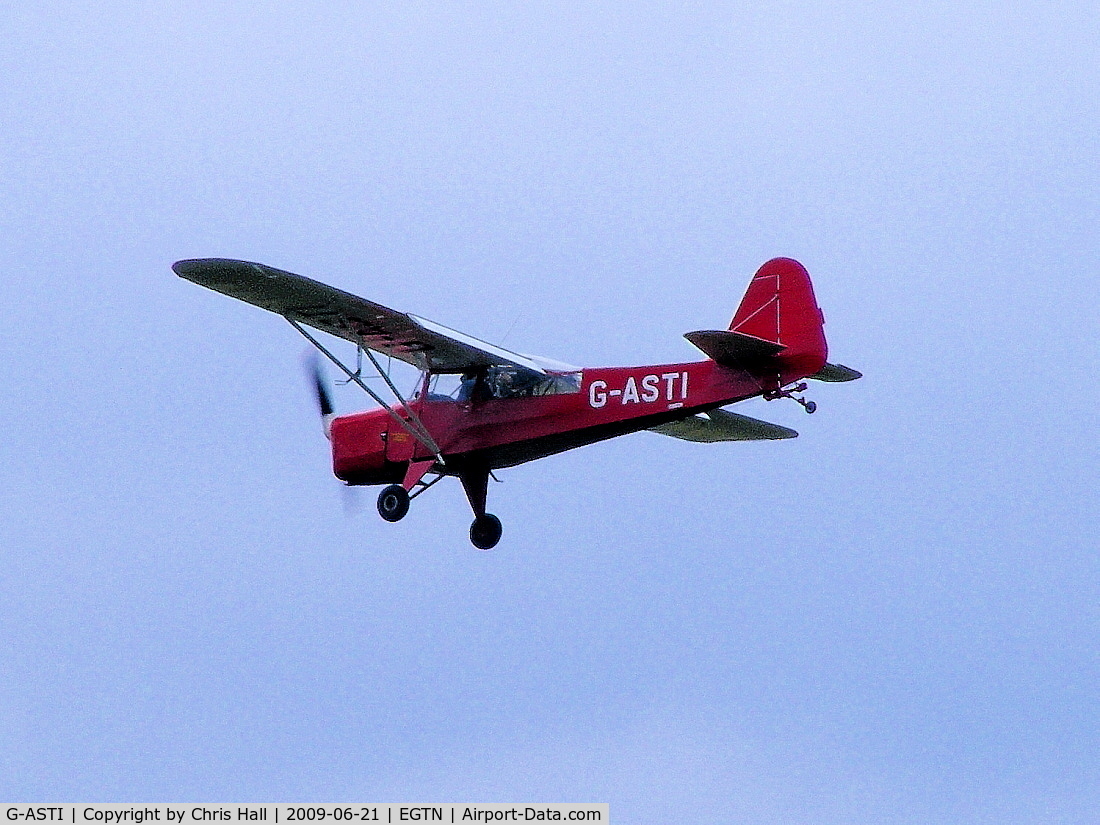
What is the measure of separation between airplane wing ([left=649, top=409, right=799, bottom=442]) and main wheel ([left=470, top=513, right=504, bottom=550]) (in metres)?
3.17

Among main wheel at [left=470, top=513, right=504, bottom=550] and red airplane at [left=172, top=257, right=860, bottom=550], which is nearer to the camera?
red airplane at [left=172, top=257, right=860, bottom=550]

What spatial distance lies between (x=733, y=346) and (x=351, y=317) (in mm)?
4735

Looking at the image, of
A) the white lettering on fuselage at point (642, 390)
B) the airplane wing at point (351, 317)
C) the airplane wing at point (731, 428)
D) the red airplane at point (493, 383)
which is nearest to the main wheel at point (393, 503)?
the red airplane at point (493, 383)

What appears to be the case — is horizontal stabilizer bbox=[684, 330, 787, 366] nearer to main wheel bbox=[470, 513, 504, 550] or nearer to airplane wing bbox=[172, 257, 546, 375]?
airplane wing bbox=[172, 257, 546, 375]

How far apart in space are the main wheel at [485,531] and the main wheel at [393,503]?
1.14 m

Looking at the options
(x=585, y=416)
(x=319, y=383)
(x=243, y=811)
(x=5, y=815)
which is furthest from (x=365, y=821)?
(x=319, y=383)

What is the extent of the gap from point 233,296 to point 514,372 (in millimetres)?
3672

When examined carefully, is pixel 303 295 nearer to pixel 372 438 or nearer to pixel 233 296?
pixel 233 296

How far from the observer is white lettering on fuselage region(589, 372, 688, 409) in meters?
28.5

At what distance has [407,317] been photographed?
2928 cm

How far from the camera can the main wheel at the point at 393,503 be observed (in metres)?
30.1

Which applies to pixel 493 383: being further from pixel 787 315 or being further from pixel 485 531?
pixel 787 315

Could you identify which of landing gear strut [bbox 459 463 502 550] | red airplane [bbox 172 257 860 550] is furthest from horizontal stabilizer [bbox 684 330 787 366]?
landing gear strut [bbox 459 463 502 550]

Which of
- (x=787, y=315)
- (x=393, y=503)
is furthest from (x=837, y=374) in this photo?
(x=393, y=503)
